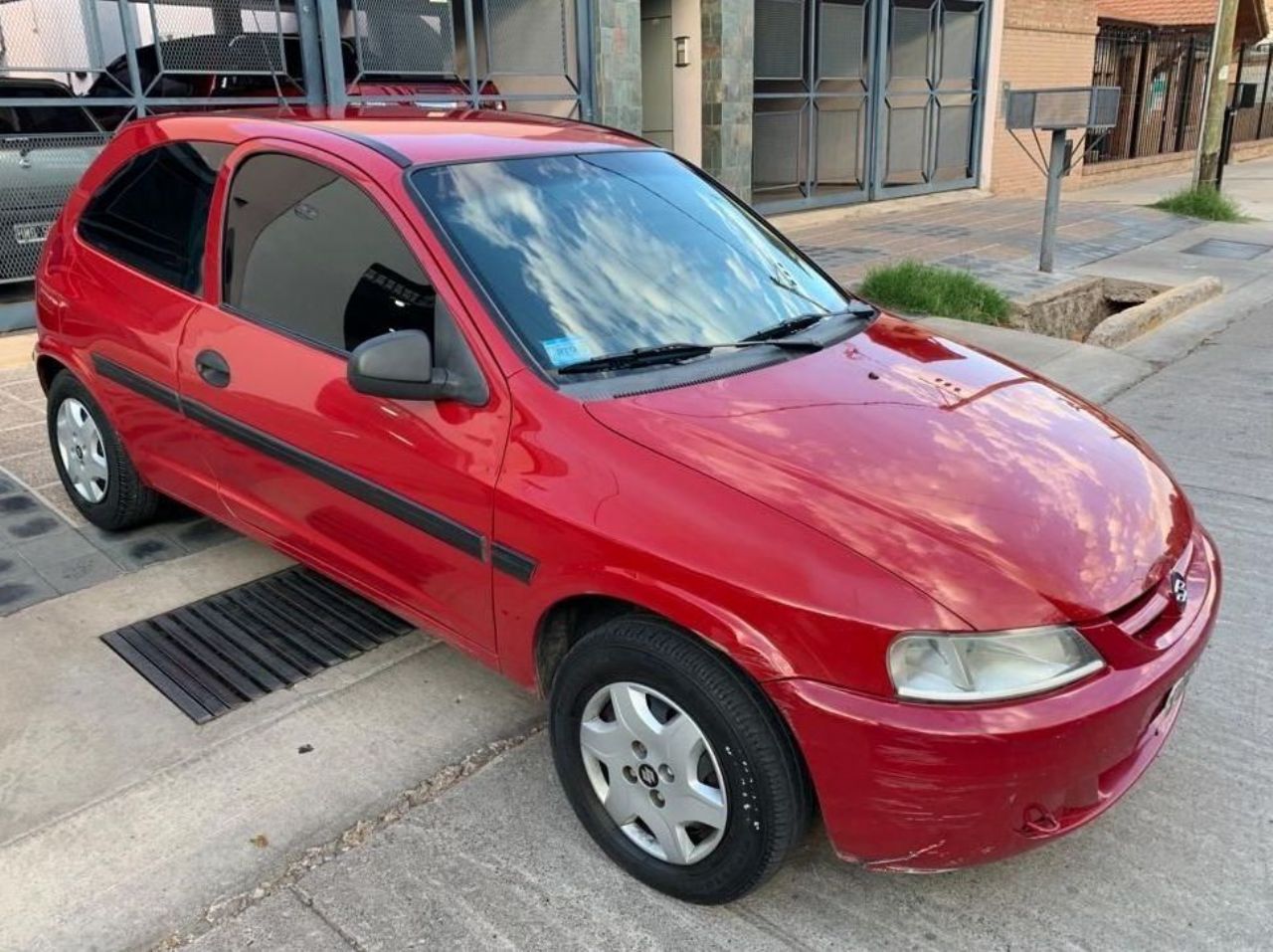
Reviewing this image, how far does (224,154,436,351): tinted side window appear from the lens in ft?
9.81

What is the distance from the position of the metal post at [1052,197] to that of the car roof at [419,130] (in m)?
6.81

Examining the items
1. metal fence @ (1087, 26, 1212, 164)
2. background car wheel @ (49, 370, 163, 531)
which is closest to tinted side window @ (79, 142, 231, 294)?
background car wheel @ (49, 370, 163, 531)

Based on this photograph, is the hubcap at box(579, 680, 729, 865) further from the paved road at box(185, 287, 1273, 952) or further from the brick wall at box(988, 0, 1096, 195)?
the brick wall at box(988, 0, 1096, 195)

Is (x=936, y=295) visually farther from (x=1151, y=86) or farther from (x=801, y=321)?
(x=1151, y=86)

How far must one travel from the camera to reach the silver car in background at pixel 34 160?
24.0 feet

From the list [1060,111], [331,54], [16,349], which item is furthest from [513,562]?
[1060,111]

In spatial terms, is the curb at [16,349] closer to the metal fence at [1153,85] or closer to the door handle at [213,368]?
the door handle at [213,368]

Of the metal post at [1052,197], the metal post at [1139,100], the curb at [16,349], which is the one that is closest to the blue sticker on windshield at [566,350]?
the curb at [16,349]

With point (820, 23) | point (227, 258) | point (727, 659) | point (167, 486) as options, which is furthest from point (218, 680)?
point (820, 23)

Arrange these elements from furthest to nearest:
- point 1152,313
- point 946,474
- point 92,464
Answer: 1. point 1152,313
2. point 92,464
3. point 946,474

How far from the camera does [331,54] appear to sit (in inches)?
338

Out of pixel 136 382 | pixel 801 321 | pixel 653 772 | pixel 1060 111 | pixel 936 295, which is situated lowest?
pixel 936 295

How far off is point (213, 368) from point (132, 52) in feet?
17.9

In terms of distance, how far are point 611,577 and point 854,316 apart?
1563 mm
